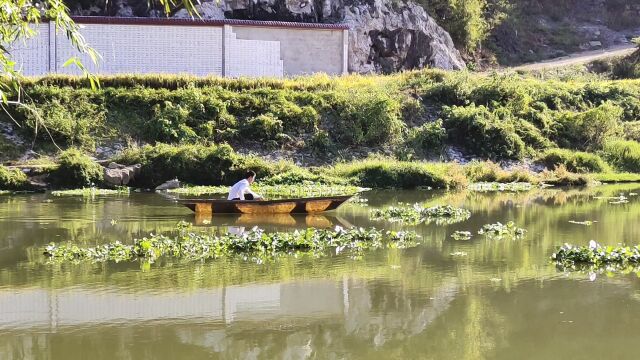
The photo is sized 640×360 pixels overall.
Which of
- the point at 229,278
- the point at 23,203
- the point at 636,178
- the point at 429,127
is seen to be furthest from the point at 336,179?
the point at 229,278

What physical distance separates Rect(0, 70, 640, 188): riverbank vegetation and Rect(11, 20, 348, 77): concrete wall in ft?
12.5

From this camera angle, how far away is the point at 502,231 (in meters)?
19.2

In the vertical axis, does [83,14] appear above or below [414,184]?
above

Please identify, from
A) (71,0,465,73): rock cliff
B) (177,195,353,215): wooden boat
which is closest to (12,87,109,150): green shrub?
(177,195,353,215): wooden boat

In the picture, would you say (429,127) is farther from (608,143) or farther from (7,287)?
(7,287)

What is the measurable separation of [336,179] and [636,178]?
13.7 m

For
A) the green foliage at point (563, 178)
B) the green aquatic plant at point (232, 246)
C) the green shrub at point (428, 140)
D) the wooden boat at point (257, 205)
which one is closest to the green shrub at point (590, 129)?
the green foliage at point (563, 178)

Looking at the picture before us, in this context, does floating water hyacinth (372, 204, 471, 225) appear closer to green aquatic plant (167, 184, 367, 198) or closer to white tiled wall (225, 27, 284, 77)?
green aquatic plant (167, 184, 367, 198)

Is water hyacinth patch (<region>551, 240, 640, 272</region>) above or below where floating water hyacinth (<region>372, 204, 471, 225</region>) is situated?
above

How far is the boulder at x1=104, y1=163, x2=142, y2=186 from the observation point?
29203mm

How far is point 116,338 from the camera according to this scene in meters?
10.5

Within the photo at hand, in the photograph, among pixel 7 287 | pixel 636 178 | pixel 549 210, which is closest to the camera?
pixel 7 287

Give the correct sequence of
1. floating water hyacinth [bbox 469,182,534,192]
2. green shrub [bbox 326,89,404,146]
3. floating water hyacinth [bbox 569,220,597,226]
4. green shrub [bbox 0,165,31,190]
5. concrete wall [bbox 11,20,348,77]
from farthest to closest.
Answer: concrete wall [bbox 11,20,348,77] → green shrub [bbox 326,89,404,146] → floating water hyacinth [bbox 469,182,534,192] → green shrub [bbox 0,165,31,190] → floating water hyacinth [bbox 569,220,597,226]

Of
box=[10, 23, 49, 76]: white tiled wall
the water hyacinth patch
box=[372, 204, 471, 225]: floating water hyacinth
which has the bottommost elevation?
box=[372, 204, 471, 225]: floating water hyacinth
